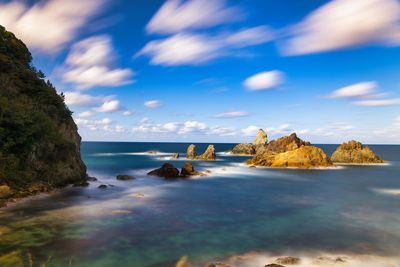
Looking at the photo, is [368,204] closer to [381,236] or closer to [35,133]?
[381,236]

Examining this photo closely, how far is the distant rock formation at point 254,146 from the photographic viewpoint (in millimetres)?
164250

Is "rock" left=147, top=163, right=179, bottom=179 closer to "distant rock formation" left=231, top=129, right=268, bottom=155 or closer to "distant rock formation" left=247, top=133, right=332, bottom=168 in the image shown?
"distant rock formation" left=247, top=133, right=332, bottom=168

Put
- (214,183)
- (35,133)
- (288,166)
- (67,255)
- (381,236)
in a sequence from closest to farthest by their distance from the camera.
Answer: (67,255)
(381,236)
(35,133)
(214,183)
(288,166)

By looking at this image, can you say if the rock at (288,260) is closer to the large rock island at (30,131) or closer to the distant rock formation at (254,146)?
the large rock island at (30,131)

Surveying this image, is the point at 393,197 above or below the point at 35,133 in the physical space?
below

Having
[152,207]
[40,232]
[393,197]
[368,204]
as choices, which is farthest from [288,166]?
[40,232]

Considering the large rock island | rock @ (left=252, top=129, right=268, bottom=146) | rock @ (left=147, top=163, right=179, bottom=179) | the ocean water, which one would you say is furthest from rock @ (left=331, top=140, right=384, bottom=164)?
the large rock island

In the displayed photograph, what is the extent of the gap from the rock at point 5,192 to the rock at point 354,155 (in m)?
111

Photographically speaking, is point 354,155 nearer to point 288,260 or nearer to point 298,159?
point 298,159

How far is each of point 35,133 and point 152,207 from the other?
60.3 feet

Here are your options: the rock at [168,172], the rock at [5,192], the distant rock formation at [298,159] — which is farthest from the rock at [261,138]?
the rock at [5,192]

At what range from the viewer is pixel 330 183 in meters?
61.5

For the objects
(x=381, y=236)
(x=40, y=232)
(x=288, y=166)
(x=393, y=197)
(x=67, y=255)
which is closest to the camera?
(x=67, y=255)

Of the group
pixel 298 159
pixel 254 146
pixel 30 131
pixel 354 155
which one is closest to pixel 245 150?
pixel 254 146
